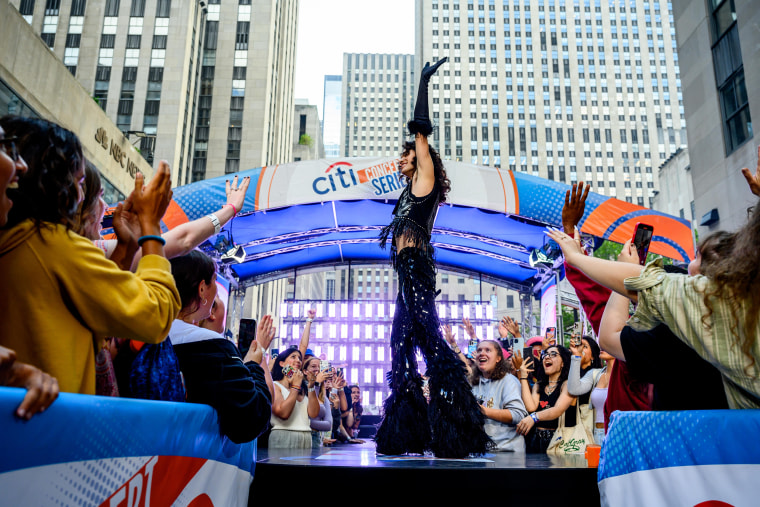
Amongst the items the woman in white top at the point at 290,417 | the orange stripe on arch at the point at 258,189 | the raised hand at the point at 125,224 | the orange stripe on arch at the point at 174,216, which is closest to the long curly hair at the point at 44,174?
the raised hand at the point at 125,224

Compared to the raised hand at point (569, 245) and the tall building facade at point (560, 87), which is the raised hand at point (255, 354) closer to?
the raised hand at point (569, 245)

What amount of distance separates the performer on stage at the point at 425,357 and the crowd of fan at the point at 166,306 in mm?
805

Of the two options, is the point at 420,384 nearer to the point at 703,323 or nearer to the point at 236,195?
the point at 236,195

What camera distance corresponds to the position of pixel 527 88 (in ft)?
260

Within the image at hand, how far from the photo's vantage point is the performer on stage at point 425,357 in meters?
3.01

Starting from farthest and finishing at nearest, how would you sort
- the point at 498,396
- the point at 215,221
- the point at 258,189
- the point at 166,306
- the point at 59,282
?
the point at 258,189 < the point at 498,396 < the point at 215,221 < the point at 166,306 < the point at 59,282

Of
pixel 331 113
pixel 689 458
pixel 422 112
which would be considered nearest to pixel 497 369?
pixel 422 112

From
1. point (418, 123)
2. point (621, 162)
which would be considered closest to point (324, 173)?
point (418, 123)

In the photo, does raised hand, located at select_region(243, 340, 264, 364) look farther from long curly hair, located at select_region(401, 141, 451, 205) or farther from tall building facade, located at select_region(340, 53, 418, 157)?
tall building facade, located at select_region(340, 53, 418, 157)

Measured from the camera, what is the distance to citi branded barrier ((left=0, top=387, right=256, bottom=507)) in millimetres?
969

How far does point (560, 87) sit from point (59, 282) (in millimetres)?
86553

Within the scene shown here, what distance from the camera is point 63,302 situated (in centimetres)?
128

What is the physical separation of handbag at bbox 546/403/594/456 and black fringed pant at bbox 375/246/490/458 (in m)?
1.41

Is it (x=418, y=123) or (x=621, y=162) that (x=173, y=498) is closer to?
(x=418, y=123)
